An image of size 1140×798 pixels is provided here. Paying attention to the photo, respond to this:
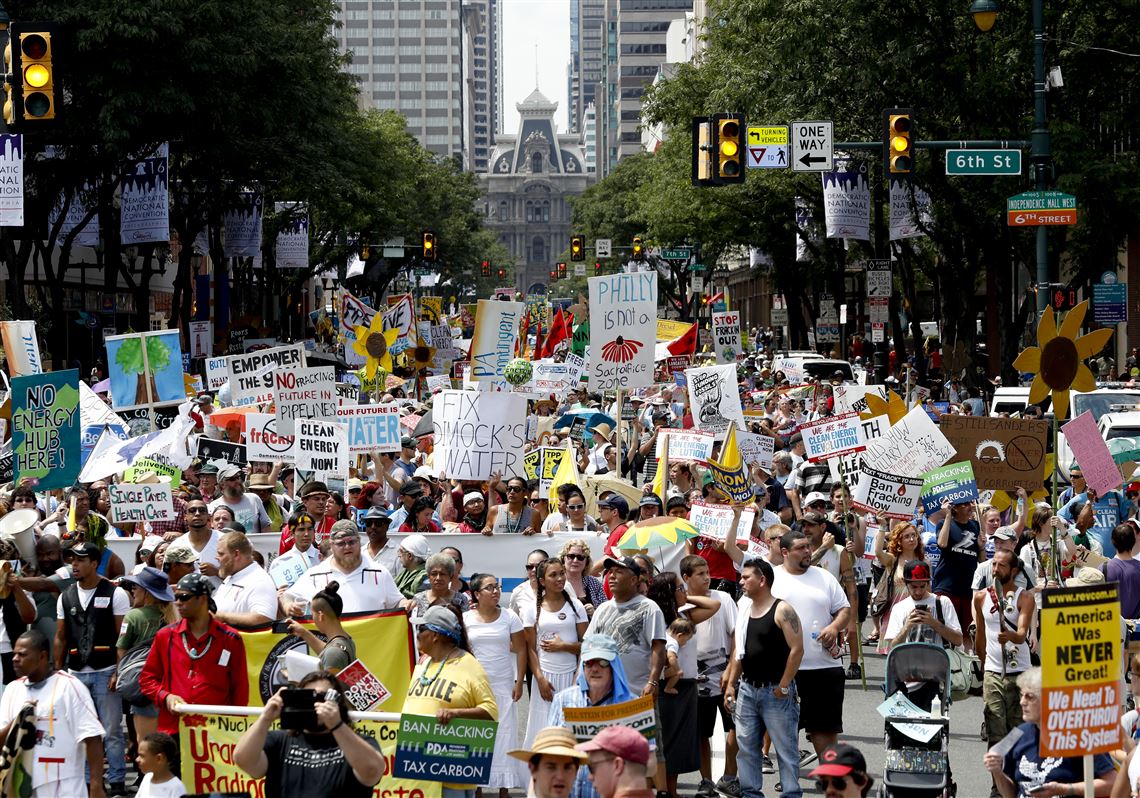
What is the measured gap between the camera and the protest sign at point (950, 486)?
13.1 metres

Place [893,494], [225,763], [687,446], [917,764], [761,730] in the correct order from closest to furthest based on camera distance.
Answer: [225,763] < [917,764] < [761,730] < [893,494] < [687,446]

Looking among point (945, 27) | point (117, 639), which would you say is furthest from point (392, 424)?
point (945, 27)

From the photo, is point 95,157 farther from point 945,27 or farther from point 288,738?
point 288,738

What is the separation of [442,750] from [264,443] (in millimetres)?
8946

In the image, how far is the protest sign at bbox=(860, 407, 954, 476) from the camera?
14367 mm

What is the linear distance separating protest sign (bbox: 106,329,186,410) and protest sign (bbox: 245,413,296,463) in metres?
2.27

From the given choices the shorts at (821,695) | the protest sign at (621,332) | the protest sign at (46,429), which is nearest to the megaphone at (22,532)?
the protest sign at (46,429)

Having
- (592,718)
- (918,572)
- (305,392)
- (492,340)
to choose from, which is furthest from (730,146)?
(592,718)

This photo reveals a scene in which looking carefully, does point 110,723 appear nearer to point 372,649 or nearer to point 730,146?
point 372,649

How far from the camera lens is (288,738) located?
6684 millimetres

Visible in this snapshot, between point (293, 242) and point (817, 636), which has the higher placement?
point (293, 242)

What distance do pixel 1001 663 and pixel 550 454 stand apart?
674 cm

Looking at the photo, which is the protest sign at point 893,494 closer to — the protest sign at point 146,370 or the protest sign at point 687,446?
the protest sign at point 687,446

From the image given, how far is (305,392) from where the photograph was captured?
1805 centimetres
